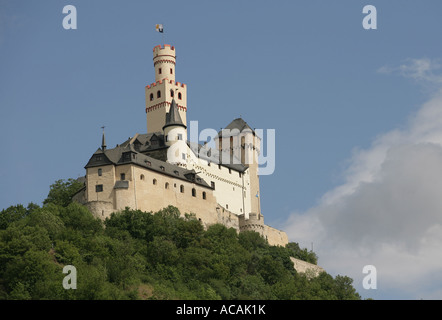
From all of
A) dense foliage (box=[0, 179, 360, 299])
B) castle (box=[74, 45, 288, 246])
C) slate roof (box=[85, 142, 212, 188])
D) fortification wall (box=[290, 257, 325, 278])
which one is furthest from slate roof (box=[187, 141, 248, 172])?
fortification wall (box=[290, 257, 325, 278])

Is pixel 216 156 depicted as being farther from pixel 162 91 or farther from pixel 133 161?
pixel 133 161

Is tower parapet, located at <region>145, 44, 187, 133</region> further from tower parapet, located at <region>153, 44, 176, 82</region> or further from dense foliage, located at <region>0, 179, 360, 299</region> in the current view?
dense foliage, located at <region>0, 179, 360, 299</region>

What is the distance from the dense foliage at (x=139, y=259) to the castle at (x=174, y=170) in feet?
7.58

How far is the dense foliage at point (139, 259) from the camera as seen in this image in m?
94.5

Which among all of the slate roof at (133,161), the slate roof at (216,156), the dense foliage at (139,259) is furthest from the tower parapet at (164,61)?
the dense foliage at (139,259)

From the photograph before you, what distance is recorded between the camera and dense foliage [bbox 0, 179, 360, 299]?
94500mm

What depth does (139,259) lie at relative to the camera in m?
104

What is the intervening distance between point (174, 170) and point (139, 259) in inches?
597
